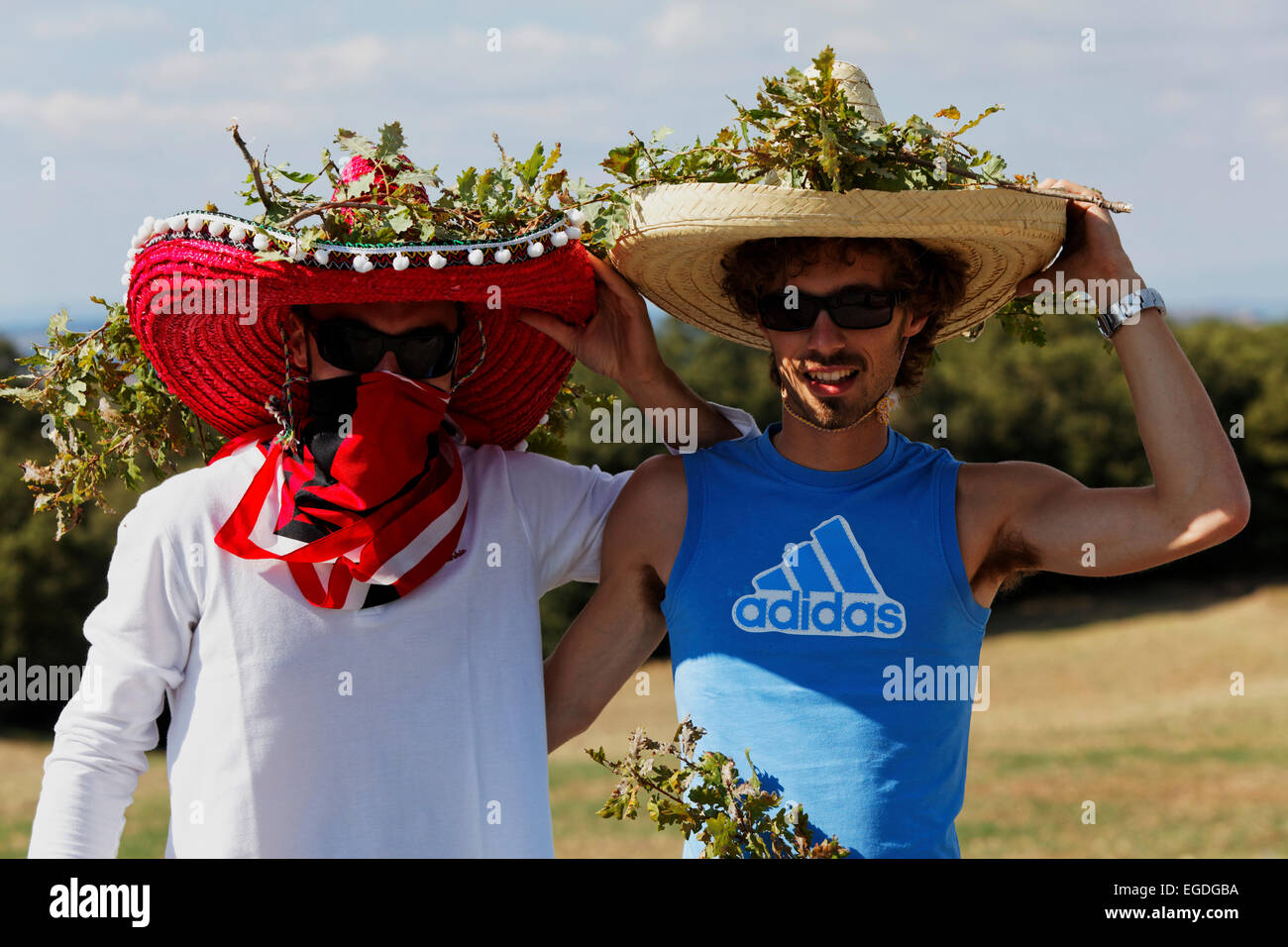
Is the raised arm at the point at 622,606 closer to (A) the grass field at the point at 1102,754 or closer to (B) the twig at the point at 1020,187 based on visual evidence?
(B) the twig at the point at 1020,187

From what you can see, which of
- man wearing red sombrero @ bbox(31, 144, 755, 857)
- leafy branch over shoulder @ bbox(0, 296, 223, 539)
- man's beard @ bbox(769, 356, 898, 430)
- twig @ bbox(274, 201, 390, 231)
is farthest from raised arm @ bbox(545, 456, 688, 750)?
leafy branch over shoulder @ bbox(0, 296, 223, 539)

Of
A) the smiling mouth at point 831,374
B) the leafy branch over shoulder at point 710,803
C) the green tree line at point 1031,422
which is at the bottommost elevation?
the leafy branch over shoulder at point 710,803

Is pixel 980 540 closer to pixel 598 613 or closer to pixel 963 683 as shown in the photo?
pixel 963 683

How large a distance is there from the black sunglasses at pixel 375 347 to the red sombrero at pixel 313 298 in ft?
0.33

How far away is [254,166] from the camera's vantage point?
2.97 m

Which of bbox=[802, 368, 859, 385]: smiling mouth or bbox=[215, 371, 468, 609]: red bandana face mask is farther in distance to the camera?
bbox=[802, 368, 859, 385]: smiling mouth

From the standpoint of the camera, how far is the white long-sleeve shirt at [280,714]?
3.07 metres

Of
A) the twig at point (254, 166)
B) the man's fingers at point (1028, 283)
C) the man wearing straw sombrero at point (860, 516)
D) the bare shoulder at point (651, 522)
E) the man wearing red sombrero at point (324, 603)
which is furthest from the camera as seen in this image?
the man's fingers at point (1028, 283)

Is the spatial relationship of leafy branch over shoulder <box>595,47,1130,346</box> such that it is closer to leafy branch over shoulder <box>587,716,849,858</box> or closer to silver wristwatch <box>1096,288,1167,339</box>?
silver wristwatch <box>1096,288,1167,339</box>

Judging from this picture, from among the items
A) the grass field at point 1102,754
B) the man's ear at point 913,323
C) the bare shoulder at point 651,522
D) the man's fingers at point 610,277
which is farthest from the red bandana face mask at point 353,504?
the grass field at point 1102,754

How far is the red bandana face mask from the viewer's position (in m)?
3.12

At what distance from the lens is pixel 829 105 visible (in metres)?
3.09

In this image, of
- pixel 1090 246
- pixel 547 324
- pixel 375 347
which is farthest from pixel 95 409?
pixel 1090 246
